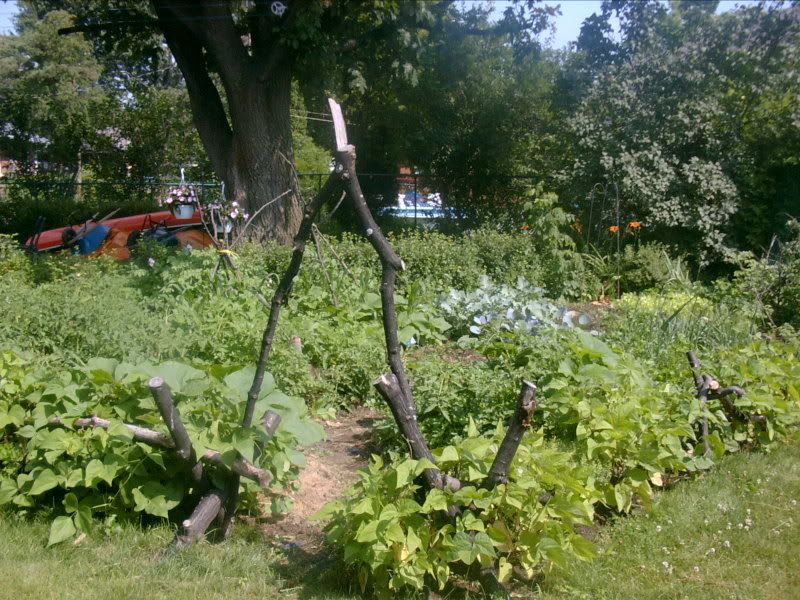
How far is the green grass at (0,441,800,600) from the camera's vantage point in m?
3.30

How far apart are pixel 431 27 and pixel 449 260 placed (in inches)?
318

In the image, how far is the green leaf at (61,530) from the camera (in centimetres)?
349

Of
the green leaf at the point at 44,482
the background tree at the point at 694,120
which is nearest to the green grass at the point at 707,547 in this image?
the green leaf at the point at 44,482

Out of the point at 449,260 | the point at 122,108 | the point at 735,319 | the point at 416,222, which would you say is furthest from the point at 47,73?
the point at 735,319

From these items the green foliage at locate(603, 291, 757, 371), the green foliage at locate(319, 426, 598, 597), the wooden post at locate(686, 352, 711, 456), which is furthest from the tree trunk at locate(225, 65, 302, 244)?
the green foliage at locate(319, 426, 598, 597)

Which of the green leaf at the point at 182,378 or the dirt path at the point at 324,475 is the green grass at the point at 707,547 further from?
the green leaf at the point at 182,378

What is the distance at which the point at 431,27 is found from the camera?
15.2m

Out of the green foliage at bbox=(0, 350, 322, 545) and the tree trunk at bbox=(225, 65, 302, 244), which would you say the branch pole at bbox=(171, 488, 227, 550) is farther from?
the tree trunk at bbox=(225, 65, 302, 244)

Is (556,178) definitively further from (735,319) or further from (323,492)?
(323,492)

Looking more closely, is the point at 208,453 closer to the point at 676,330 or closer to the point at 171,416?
the point at 171,416

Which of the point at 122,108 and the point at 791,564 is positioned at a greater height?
the point at 122,108

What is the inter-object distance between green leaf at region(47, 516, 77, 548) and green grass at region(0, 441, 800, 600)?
0.08 m

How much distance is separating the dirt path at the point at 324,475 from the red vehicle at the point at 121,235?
5.61 metres

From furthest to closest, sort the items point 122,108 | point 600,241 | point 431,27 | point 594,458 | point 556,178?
point 122,108
point 431,27
point 556,178
point 600,241
point 594,458
